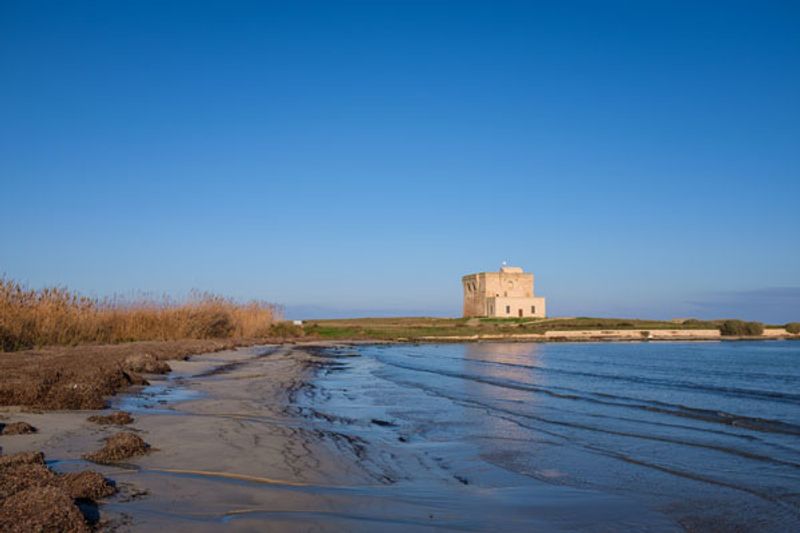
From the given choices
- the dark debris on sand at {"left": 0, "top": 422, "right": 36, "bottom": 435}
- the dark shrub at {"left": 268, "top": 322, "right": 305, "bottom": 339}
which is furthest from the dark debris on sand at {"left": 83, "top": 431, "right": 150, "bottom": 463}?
the dark shrub at {"left": 268, "top": 322, "right": 305, "bottom": 339}

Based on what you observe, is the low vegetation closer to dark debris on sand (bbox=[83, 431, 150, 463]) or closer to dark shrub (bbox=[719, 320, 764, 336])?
dark debris on sand (bbox=[83, 431, 150, 463])

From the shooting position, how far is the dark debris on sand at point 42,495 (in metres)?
4.19

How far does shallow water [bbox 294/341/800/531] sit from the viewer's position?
22.0 feet

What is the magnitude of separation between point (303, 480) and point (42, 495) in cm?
292

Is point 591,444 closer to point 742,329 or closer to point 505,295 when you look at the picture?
point 742,329

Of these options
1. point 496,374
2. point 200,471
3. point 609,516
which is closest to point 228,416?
point 200,471

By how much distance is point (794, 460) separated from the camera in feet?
30.0

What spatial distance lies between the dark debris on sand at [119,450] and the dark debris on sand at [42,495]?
3.54ft

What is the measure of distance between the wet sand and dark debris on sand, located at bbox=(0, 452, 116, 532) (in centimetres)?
22

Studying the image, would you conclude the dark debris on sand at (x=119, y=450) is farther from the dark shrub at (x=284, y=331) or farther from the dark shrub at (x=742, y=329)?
the dark shrub at (x=742, y=329)

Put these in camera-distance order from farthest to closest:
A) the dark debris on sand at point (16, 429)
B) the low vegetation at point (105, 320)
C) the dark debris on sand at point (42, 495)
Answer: the low vegetation at point (105, 320), the dark debris on sand at point (16, 429), the dark debris on sand at point (42, 495)

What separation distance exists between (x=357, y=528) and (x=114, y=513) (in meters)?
1.85

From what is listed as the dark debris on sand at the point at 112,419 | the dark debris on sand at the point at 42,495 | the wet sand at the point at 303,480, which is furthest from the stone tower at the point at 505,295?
the dark debris on sand at the point at 42,495

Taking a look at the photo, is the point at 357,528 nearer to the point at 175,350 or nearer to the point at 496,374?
the point at 496,374
